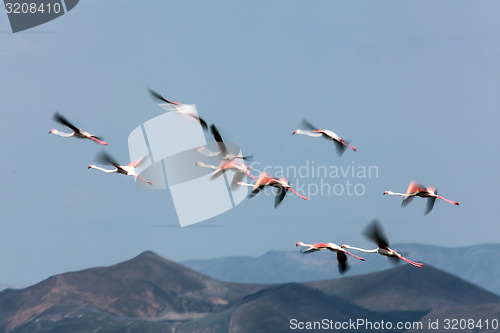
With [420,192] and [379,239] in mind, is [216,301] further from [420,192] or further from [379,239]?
[379,239]

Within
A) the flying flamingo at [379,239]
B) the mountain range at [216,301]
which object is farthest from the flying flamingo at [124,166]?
the mountain range at [216,301]

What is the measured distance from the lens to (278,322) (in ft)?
353

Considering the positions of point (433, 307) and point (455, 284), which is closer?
point (433, 307)

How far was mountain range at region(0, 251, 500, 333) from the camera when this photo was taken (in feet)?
362

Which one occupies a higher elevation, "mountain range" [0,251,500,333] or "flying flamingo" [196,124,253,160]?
"flying flamingo" [196,124,253,160]

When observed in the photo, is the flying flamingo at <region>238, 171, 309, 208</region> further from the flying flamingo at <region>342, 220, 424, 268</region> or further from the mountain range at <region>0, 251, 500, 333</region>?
the mountain range at <region>0, 251, 500, 333</region>

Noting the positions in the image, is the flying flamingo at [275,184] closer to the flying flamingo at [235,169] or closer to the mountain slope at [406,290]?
the flying flamingo at [235,169]

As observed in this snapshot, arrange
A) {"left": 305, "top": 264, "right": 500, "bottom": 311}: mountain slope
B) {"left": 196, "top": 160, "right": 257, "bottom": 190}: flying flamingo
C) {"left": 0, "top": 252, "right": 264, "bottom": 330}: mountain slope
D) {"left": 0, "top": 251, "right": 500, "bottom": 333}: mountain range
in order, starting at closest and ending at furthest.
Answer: {"left": 196, "top": 160, "right": 257, "bottom": 190}: flying flamingo < {"left": 0, "top": 251, "right": 500, "bottom": 333}: mountain range < {"left": 305, "top": 264, "right": 500, "bottom": 311}: mountain slope < {"left": 0, "top": 252, "right": 264, "bottom": 330}: mountain slope

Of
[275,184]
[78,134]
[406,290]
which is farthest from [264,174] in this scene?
[406,290]

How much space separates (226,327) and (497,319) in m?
30.6

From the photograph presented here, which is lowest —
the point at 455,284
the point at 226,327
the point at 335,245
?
the point at 455,284

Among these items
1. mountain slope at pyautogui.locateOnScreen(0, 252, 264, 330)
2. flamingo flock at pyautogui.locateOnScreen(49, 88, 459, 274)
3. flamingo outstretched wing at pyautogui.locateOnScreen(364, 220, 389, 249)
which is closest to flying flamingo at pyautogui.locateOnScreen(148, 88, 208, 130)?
flamingo flock at pyautogui.locateOnScreen(49, 88, 459, 274)

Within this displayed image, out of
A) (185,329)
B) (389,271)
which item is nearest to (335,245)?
(185,329)

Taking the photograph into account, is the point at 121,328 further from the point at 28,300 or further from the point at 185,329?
the point at 28,300
